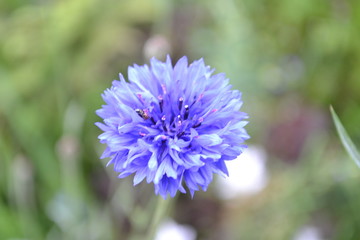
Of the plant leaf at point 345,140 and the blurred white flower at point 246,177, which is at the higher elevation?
the blurred white flower at point 246,177

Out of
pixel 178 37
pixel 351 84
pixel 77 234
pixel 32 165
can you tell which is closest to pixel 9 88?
pixel 32 165

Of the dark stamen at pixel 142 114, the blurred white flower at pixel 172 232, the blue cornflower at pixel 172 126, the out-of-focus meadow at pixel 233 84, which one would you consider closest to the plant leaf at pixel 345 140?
the blue cornflower at pixel 172 126

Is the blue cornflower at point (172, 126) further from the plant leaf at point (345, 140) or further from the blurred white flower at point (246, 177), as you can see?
the blurred white flower at point (246, 177)

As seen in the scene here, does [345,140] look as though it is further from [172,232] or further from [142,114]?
[172,232]

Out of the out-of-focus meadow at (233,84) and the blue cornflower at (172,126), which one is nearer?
the blue cornflower at (172,126)

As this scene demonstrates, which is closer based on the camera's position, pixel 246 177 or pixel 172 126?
pixel 172 126

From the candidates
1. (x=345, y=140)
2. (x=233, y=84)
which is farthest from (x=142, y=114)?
(x=233, y=84)

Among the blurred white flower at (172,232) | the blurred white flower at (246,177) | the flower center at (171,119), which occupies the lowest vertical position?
the blurred white flower at (172,232)

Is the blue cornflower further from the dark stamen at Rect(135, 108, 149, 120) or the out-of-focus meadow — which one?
the out-of-focus meadow
